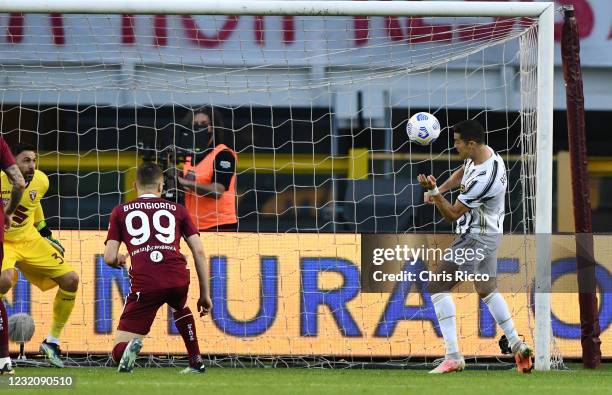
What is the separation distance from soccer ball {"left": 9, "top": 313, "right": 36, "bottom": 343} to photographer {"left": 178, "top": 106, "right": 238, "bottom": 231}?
1637 millimetres

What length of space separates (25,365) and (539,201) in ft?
13.3

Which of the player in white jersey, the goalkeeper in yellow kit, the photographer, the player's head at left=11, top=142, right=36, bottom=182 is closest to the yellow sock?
the goalkeeper in yellow kit

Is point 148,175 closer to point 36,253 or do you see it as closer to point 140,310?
point 140,310

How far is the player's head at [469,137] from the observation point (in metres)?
8.59

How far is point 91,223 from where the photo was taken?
12.2 m

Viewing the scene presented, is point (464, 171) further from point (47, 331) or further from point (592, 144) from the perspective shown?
point (592, 144)

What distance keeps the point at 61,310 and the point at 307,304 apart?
1.92 meters

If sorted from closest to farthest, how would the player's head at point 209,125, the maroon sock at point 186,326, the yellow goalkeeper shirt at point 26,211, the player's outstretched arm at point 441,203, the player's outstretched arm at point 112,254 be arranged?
1. the player's outstretched arm at point 112,254
2. the maroon sock at point 186,326
3. the player's outstretched arm at point 441,203
4. the yellow goalkeeper shirt at point 26,211
5. the player's head at point 209,125

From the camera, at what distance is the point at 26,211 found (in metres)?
9.38

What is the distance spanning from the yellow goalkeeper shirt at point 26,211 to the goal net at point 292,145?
0.52 meters

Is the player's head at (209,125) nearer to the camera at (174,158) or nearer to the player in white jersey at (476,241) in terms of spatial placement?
the camera at (174,158)

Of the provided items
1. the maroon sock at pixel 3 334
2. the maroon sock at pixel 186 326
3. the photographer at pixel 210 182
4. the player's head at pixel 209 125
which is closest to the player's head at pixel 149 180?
the maroon sock at pixel 186 326

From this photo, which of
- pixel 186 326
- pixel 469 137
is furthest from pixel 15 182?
pixel 469 137

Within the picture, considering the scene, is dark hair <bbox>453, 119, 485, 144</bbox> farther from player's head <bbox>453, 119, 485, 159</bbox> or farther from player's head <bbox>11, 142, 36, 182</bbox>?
player's head <bbox>11, 142, 36, 182</bbox>
